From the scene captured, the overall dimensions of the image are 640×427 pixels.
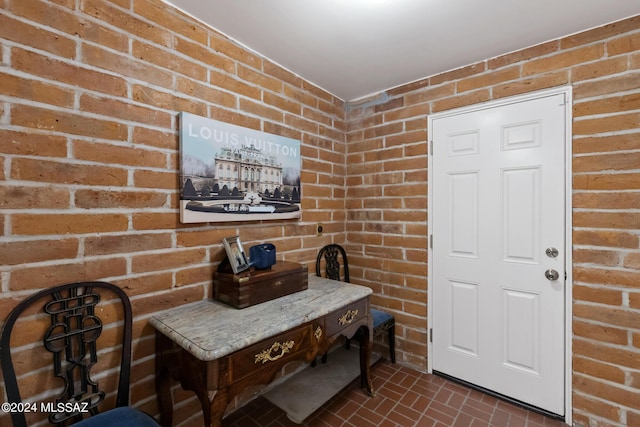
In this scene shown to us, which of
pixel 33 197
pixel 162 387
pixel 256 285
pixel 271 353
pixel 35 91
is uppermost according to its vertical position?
pixel 35 91

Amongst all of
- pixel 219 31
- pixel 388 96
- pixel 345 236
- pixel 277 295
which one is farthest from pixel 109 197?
pixel 388 96

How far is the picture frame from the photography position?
5.38ft

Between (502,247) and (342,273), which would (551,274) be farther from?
(342,273)

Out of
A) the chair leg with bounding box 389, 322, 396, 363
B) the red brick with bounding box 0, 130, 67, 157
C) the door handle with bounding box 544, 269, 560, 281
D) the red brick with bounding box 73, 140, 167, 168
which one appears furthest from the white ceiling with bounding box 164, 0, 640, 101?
the chair leg with bounding box 389, 322, 396, 363

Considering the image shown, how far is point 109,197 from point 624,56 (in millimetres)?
2965

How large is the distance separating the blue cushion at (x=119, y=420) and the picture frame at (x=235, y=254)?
28.9 inches

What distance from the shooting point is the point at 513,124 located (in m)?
2.00

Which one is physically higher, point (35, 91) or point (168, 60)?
point (168, 60)

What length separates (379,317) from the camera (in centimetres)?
240

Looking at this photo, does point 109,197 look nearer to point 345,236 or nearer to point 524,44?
point 345,236

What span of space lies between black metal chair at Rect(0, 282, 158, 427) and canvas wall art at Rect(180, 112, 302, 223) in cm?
57

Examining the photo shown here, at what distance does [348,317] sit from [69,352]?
4.62ft

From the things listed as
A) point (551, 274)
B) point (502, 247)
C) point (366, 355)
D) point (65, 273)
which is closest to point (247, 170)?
point (65, 273)

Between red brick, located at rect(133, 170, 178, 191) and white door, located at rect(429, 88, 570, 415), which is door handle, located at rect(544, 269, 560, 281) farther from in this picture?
red brick, located at rect(133, 170, 178, 191)
